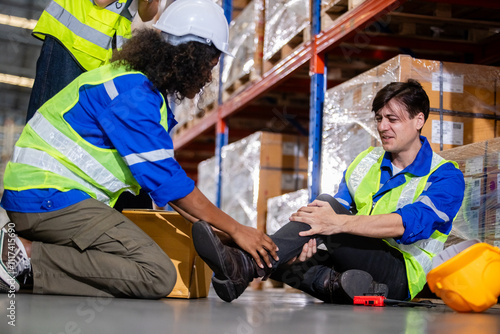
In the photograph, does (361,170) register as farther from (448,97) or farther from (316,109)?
(316,109)

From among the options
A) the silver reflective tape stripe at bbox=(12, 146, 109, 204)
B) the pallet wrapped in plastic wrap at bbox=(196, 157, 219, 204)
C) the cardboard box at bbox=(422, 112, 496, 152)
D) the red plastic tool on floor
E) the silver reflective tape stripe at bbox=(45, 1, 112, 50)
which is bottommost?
the red plastic tool on floor

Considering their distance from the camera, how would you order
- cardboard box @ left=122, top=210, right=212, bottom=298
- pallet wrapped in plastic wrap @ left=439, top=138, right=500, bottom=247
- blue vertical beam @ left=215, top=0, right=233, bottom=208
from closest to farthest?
cardboard box @ left=122, top=210, right=212, bottom=298
pallet wrapped in plastic wrap @ left=439, top=138, right=500, bottom=247
blue vertical beam @ left=215, top=0, right=233, bottom=208

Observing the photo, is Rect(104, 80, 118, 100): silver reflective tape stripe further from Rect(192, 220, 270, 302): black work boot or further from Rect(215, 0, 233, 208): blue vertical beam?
Rect(215, 0, 233, 208): blue vertical beam

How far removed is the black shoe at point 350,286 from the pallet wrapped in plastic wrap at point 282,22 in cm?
294

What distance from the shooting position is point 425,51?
5.38 meters

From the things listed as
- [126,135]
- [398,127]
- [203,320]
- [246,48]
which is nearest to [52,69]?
[126,135]

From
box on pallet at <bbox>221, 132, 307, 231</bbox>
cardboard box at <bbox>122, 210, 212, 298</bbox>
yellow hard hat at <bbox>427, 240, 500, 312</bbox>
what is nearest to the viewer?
yellow hard hat at <bbox>427, 240, 500, 312</bbox>

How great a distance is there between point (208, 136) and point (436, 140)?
220 inches

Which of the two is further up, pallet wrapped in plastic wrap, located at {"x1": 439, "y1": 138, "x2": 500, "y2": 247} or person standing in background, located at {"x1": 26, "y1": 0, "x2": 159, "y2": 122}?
person standing in background, located at {"x1": 26, "y1": 0, "x2": 159, "y2": 122}

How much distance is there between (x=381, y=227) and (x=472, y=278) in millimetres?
489

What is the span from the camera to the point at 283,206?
548 centimetres

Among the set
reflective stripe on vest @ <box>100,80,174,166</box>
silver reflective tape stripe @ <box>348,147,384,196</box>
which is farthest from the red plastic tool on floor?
reflective stripe on vest @ <box>100,80,174,166</box>

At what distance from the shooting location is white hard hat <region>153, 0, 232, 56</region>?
105 inches

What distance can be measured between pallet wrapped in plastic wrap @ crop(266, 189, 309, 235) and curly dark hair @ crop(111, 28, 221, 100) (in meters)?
2.62
